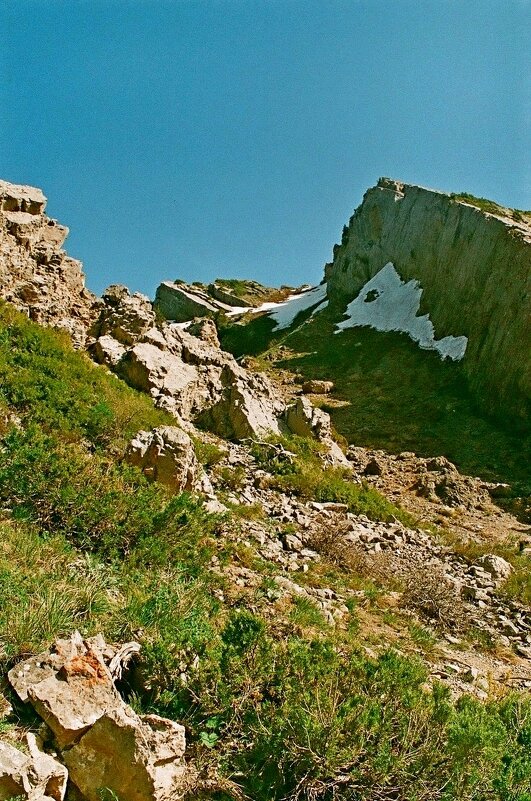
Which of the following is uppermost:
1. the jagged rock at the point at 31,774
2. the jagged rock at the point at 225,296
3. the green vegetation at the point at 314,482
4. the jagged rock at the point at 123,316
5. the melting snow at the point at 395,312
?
the jagged rock at the point at 225,296

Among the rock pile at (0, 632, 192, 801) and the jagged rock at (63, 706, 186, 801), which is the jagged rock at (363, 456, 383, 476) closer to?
the rock pile at (0, 632, 192, 801)

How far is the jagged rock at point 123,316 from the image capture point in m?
13.4

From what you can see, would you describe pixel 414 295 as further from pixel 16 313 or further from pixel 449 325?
pixel 16 313

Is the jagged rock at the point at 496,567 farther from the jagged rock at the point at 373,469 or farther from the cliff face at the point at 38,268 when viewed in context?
the cliff face at the point at 38,268

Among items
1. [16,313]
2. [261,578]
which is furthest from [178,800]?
[16,313]

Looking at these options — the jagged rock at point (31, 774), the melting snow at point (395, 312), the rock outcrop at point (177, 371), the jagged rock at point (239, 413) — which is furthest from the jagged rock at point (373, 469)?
the jagged rock at point (31, 774)

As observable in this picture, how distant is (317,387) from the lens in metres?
23.6

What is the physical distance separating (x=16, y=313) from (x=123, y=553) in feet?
23.3

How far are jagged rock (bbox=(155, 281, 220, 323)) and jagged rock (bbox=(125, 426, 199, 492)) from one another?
3663 centimetres

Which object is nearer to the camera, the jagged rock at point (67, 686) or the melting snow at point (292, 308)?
the jagged rock at point (67, 686)

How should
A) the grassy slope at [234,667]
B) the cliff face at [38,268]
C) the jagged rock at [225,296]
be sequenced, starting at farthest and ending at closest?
the jagged rock at [225,296], the cliff face at [38,268], the grassy slope at [234,667]

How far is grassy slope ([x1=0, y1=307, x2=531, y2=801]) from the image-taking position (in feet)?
10.2

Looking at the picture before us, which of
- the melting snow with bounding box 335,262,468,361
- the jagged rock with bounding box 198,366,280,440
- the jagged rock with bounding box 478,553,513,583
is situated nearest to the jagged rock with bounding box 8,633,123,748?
the jagged rock with bounding box 478,553,513,583

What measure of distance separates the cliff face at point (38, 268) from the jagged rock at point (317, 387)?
38.4 ft
